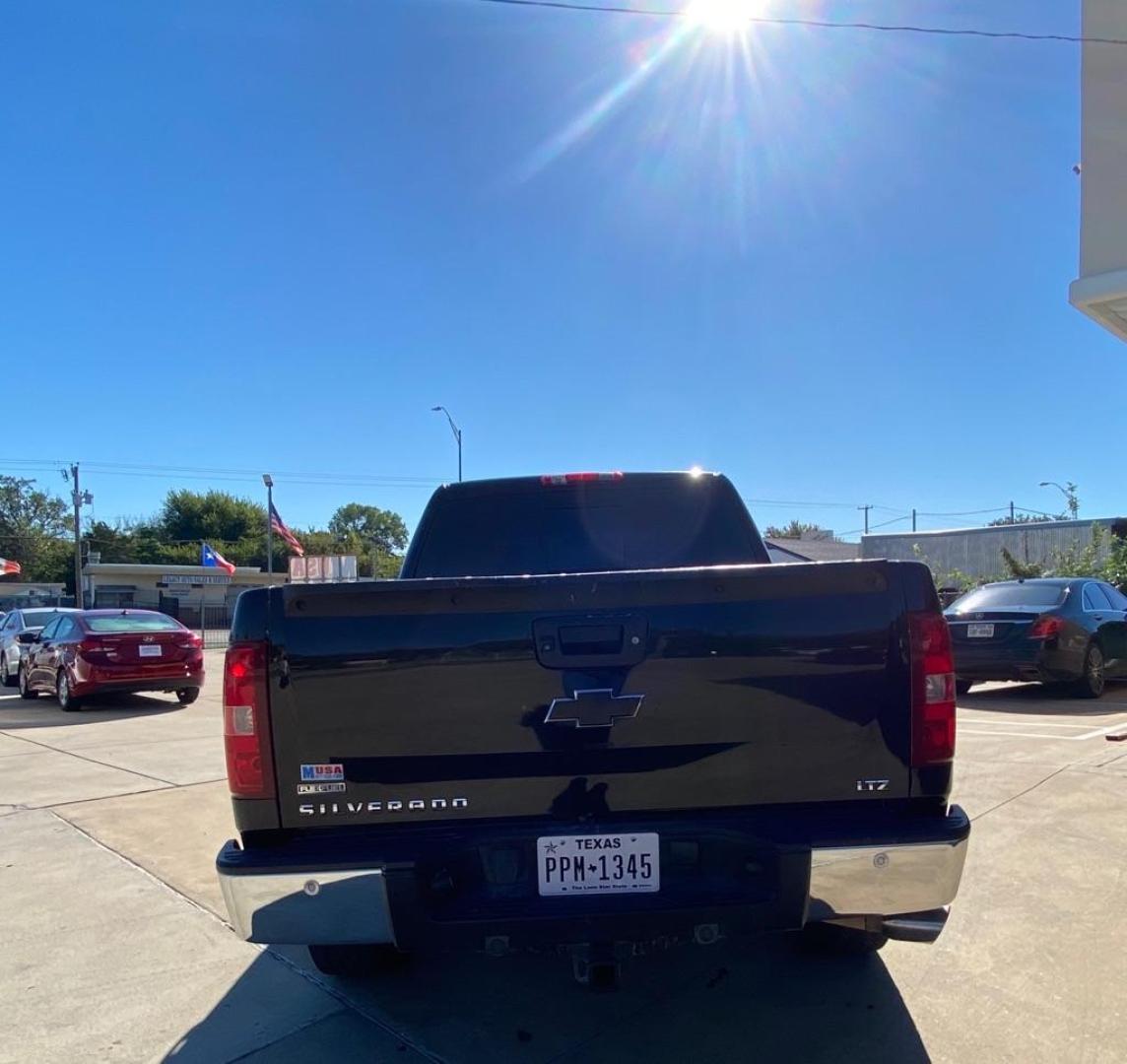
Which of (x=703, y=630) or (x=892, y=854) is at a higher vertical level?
(x=703, y=630)

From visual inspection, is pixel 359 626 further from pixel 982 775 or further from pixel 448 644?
pixel 982 775

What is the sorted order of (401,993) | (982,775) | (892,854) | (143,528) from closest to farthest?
(892,854) < (401,993) < (982,775) < (143,528)

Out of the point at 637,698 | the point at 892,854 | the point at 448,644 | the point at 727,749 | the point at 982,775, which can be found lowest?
the point at 982,775

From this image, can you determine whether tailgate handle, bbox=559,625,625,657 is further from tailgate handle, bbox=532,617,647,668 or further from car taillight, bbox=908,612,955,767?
car taillight, bbox=908,612,955,767

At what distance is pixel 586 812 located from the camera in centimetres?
255

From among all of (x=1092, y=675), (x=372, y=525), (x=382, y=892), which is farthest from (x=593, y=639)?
(x=372, y=525)

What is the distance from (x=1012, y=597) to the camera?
418 inches

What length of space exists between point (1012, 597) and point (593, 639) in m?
9.79

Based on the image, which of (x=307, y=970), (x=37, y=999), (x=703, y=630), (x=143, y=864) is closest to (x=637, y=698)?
(x=703, y=630)

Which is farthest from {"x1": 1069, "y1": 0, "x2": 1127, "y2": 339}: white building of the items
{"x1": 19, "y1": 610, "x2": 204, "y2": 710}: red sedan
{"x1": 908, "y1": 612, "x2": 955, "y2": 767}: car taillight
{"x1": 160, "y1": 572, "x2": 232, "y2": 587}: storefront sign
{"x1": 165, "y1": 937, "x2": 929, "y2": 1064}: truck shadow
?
{"x1": 160, "y1": 572, "x2": 232, "y2": 587}: storefront sign

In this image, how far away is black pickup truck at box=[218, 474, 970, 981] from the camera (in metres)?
2.50

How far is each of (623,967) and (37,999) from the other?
7.58 ft

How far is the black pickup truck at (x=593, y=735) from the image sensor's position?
2498 millimetres

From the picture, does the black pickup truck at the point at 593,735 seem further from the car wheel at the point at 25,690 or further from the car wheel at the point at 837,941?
the car wheel at the point at 25,690
